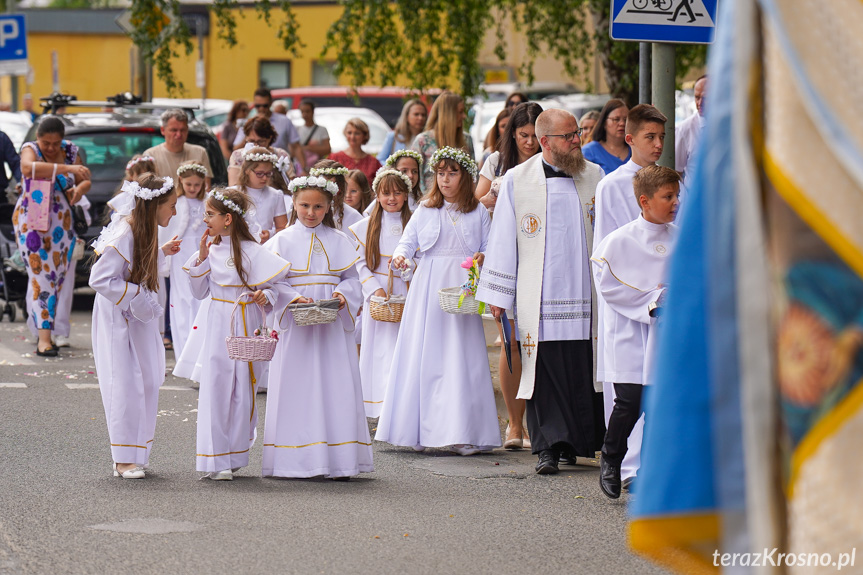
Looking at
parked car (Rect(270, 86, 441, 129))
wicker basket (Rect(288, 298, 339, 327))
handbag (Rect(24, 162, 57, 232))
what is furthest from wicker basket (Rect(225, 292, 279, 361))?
parked car (Rect(270, 86, 441, 129))

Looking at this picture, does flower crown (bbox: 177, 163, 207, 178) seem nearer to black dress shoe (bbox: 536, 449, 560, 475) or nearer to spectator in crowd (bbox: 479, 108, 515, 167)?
spectator in crowd (bbox: 479, 108, 515, 167)

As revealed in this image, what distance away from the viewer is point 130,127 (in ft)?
45.5

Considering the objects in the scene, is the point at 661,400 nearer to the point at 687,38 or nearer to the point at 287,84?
the point at 687,38

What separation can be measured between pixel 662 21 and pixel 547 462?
8.90 feet

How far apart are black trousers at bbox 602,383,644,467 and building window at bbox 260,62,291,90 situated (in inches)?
1285

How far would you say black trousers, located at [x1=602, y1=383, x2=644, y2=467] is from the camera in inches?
255

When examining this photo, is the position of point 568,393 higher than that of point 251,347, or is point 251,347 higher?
point 251,347

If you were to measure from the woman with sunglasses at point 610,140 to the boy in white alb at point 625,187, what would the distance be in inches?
66.9

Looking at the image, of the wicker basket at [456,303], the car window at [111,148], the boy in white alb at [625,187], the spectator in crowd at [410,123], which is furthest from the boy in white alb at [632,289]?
the car window at [111,148]

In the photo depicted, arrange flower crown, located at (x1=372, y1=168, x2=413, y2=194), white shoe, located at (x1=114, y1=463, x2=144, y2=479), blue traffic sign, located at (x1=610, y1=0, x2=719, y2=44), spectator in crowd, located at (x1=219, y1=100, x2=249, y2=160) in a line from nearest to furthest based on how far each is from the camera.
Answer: white shoe, located at (x1=114, y1=463, x2=144, y2=479)
blue traffic sign, located at (x1=610, y1=0, x2=719, y2=44)
flower crown, located at (x1=372, y1=168, x2=413, y2=194)
spectator in crowd, located at (x1=219, y1=100, x2=249, y2=160)

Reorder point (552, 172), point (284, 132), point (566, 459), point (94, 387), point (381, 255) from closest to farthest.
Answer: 1. point (552, 172)
2. point (566, 459)
3. point (381, 255)
4. point (94, 387)
5. point (284, 132)

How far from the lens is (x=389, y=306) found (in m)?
8.43

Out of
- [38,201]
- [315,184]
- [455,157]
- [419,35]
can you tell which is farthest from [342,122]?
[315,184]

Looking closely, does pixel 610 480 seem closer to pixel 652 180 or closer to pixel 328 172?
pixel 652 180
